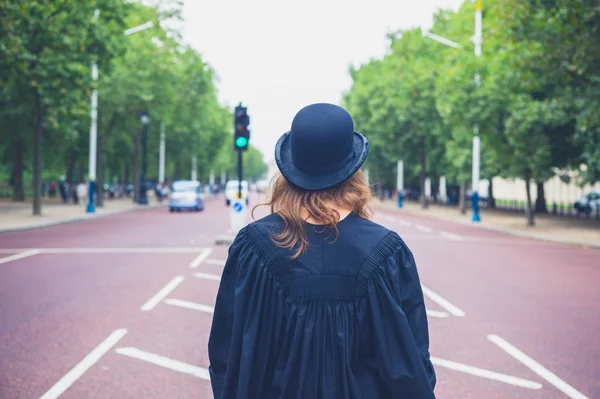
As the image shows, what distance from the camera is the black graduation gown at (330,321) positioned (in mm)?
2160

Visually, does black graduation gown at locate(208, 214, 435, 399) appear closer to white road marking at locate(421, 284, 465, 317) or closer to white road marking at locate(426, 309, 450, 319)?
white road marking at locate(426, 309, 450, 319)

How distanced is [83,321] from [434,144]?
41.6 m

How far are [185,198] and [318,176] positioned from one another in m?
35.0

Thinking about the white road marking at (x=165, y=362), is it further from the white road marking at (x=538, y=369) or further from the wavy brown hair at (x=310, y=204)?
the wavy brown hair at (x=310, y=204)

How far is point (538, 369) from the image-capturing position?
5668 mm

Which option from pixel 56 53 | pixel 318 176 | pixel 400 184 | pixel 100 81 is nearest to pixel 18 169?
pixel 100 81

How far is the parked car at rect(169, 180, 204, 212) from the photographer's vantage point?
36.7 metres

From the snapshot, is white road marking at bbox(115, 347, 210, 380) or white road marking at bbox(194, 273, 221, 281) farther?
white road marking at bbox(194, 273, 221, 281)

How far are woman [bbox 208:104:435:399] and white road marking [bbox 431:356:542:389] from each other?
11.0 ft

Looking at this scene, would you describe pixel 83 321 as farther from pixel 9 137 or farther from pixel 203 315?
pixel 9 137

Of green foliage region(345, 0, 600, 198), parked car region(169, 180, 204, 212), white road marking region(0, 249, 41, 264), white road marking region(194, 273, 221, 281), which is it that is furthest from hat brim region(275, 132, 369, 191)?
parked car region(169, 180, 204, 212)

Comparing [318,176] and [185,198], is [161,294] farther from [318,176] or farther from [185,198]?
[185,198]

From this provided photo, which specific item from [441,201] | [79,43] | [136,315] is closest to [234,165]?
[441,201]

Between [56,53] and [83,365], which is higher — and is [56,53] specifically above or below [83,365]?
above
